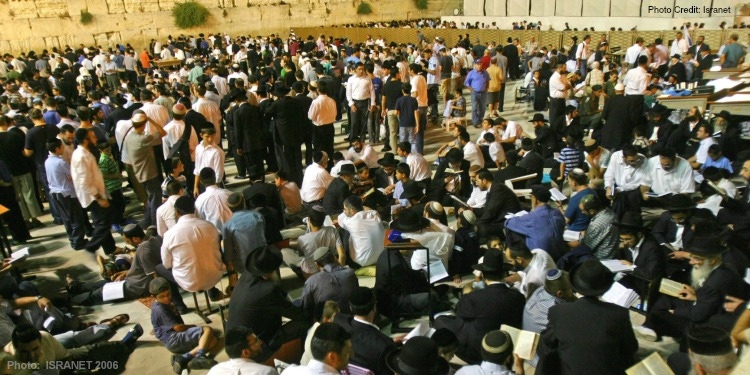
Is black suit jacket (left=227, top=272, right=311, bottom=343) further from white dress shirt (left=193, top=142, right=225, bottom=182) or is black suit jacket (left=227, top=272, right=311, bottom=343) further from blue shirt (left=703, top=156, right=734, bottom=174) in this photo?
blue shirt (left=703, top=156, right=734, bottom=174)

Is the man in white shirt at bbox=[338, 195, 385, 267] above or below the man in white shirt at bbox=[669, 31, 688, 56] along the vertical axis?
below

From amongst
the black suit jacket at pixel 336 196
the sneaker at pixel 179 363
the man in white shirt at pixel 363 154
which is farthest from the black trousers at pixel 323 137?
the sneaker at pixel 179 363

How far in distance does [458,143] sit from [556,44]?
14.3 metres

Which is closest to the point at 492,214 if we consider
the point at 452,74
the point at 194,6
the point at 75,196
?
the point at 75,196

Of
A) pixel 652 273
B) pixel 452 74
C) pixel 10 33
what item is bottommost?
pixel 652 273

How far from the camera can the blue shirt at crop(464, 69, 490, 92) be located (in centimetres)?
1216

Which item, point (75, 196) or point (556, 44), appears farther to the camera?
point (556, 44)

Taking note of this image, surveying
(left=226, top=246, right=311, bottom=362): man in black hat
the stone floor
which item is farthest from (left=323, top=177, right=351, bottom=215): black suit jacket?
(left=226, top=246, right=311, bottom=362): man in black hat

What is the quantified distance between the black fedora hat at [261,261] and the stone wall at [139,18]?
1065 inches

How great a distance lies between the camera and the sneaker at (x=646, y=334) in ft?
16.5

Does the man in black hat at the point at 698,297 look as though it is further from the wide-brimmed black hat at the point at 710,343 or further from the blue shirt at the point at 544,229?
the wide-brimmed black hat at the point at 710,343

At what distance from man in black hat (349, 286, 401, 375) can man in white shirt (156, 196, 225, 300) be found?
81.1 inches

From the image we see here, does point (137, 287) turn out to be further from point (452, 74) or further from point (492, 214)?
point (452, 74)

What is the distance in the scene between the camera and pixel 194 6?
2908 centimetres
